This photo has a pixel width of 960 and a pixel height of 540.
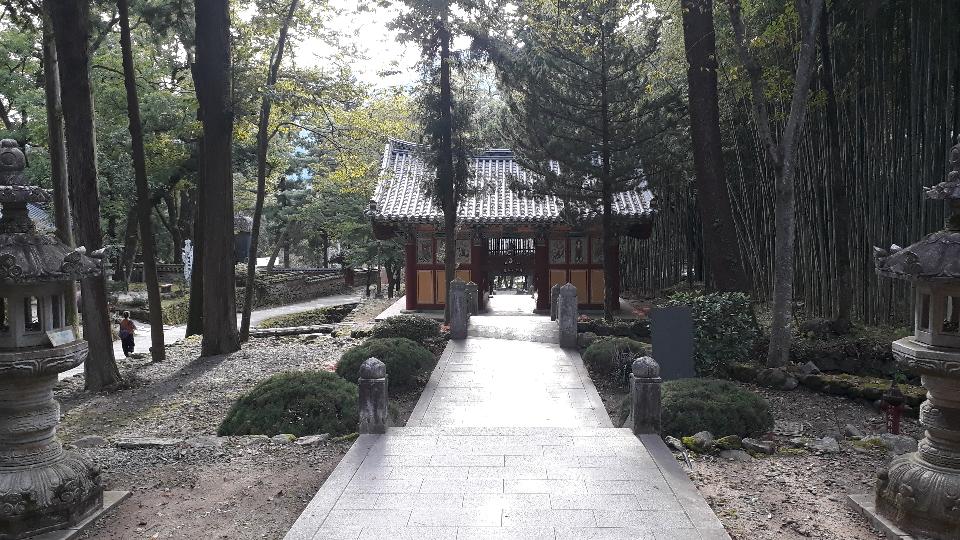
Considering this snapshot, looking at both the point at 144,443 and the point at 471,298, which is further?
the point at 471,298

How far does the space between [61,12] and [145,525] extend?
802 cm

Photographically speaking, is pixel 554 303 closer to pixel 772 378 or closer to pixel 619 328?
pixel 619 328

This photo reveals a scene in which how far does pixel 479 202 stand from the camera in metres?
18.5

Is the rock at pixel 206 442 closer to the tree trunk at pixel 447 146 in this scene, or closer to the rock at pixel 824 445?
the rock at pixel 824 445

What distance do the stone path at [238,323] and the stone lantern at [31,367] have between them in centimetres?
841

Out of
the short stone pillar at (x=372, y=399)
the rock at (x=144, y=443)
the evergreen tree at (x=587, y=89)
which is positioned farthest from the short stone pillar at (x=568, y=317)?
the rock at (x=144, y=443)

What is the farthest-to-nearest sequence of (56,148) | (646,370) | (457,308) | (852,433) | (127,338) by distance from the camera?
(127,338), (457,308), (56,148), (852,433), (646,370)

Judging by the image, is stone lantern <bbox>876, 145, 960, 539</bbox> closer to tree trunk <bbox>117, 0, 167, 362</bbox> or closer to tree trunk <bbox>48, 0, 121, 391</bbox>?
tree trunk <bbox>48, 0, 121, 391</bbox>

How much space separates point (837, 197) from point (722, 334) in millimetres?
3202

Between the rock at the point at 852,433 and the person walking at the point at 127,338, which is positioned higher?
the person walking at the point at 127,338

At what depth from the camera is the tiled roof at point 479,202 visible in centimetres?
1720

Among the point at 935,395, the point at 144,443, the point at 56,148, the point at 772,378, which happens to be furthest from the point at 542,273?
the point at 935,395

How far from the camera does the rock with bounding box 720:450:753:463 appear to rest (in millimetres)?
6023

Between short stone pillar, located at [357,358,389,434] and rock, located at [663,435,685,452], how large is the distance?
2.91m
